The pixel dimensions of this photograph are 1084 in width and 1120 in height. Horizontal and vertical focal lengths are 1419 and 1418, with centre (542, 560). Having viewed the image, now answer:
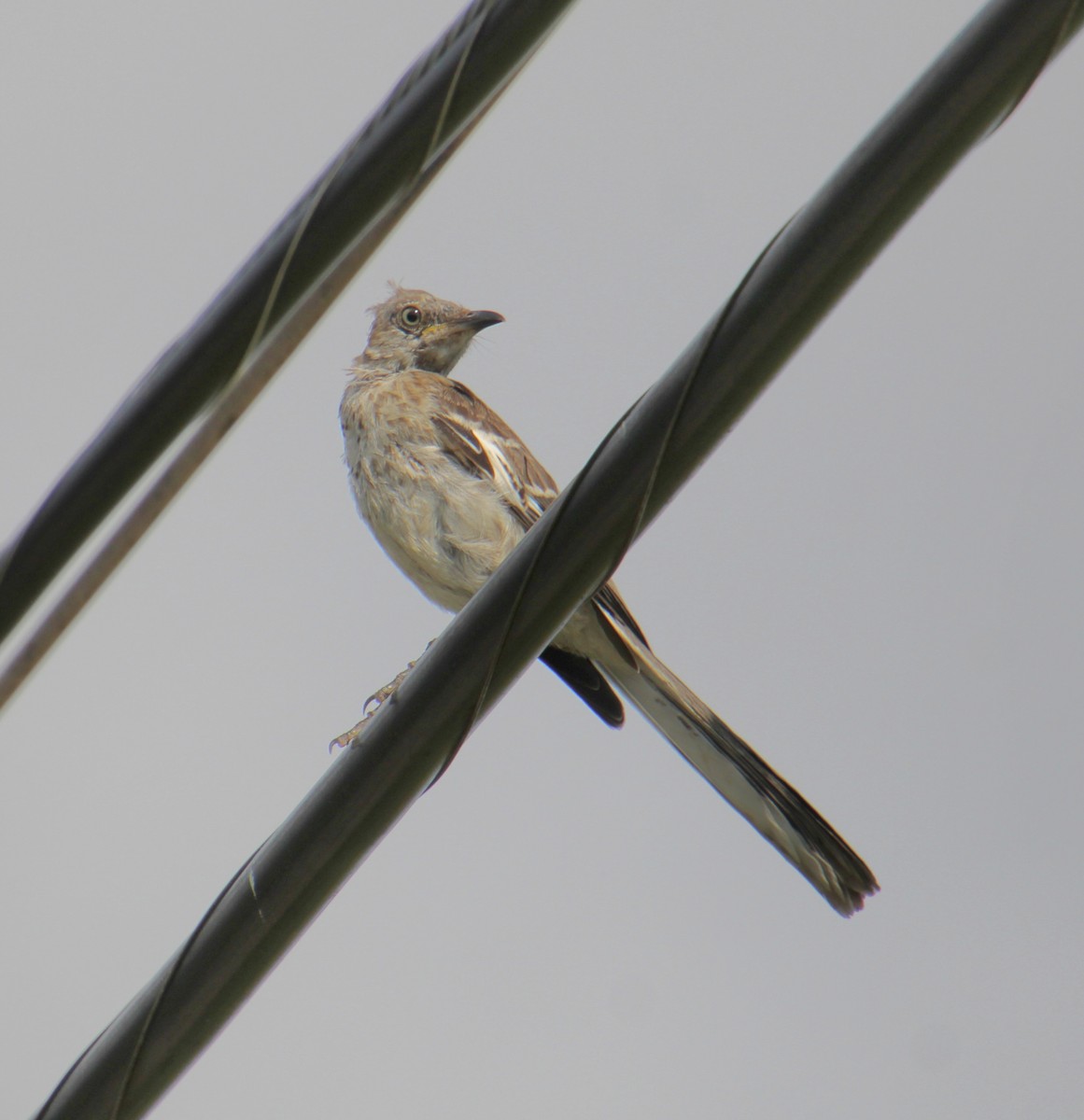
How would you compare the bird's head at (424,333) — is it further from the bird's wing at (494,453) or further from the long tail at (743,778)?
the long tail at (743,778)

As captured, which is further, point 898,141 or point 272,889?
point 272,889

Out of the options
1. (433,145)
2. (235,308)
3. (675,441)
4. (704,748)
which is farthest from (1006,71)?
(704,748)

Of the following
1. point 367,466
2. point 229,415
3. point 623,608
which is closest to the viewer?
point 229,415

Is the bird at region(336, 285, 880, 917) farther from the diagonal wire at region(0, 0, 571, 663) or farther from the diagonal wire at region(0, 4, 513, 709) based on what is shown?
the diagonal wire at region(0, 0, 571, 663)

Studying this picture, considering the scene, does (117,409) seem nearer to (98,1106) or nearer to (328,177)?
(328,177)

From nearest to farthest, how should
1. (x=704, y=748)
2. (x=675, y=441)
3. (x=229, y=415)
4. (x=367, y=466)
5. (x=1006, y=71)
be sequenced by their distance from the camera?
(x=1006, y=71) → (x=675, y=441) → (x=229, y=415) → (x=704, y=748) → (x=367, y=466)

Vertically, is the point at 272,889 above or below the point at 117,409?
below

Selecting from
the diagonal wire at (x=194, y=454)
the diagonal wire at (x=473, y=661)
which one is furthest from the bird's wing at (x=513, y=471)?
the diagonal wire at (x=473, y=661)
